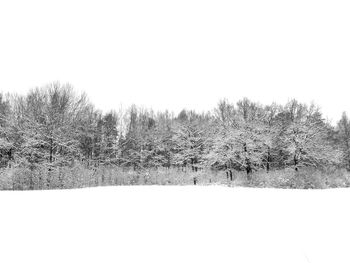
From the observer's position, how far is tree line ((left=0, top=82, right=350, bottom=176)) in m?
22.1

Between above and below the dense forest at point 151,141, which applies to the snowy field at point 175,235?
below

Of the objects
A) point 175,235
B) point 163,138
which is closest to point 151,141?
point 163,138

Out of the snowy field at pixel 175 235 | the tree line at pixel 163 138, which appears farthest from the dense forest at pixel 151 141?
the snowy field at pixel 175 235

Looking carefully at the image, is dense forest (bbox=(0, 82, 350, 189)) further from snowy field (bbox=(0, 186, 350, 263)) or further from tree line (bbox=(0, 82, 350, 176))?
snowy field (bbox=(0, 186, 350, 263))

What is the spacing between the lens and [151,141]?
3319 cm

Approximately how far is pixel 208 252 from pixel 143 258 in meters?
0.90

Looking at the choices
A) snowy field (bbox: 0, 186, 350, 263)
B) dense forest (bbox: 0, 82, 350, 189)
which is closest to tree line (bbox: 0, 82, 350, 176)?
dense forest (bbox: 0, 82, 350, 189)

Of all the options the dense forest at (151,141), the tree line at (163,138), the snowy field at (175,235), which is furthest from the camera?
the tree line at (163,138)

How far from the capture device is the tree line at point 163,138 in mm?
22094

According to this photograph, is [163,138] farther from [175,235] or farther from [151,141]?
[175,235]

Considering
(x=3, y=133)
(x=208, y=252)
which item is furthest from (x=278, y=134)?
(x=3, y=133)

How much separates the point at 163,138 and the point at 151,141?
70.2 inches

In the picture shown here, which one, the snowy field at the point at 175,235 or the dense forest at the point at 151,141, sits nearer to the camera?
→ the snowy field at the point at 175,235

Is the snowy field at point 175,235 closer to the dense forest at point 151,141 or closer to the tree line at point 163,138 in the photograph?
the dense forest at point 151,141
